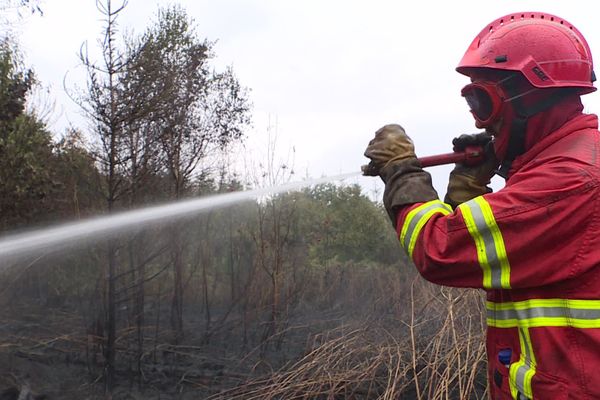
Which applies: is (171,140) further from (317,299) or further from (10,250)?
(317,299)

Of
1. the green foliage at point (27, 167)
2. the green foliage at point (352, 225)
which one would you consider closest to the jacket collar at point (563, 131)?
the green foliage at point (27, 167)

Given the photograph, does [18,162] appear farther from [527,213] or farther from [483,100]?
[527,213]

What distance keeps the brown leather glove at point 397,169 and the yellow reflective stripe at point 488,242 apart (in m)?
0.22

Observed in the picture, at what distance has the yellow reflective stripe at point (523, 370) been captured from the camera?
1.55 meters

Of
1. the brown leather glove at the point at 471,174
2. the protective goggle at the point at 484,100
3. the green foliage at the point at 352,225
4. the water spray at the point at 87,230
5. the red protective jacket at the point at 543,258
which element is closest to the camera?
the red protective jacket at the point at 543,258

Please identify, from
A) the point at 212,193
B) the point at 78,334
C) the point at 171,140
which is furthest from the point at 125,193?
the point at 212,193

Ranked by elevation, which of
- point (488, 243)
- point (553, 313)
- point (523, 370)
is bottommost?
point (523, 370)

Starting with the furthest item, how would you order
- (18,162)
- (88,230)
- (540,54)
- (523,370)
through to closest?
(18,162)
(88,230)
(540,54)
(523,370)

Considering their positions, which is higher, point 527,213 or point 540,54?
point 540,54

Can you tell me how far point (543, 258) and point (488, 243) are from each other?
0.49 ft

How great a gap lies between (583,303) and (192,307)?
864 centimetres

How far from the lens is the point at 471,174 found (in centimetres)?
210

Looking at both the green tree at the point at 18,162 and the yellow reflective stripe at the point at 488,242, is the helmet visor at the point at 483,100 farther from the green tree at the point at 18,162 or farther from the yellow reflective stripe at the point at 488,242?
the green tree at the point at 18,162

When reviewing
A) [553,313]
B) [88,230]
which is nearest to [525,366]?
[553,313]
